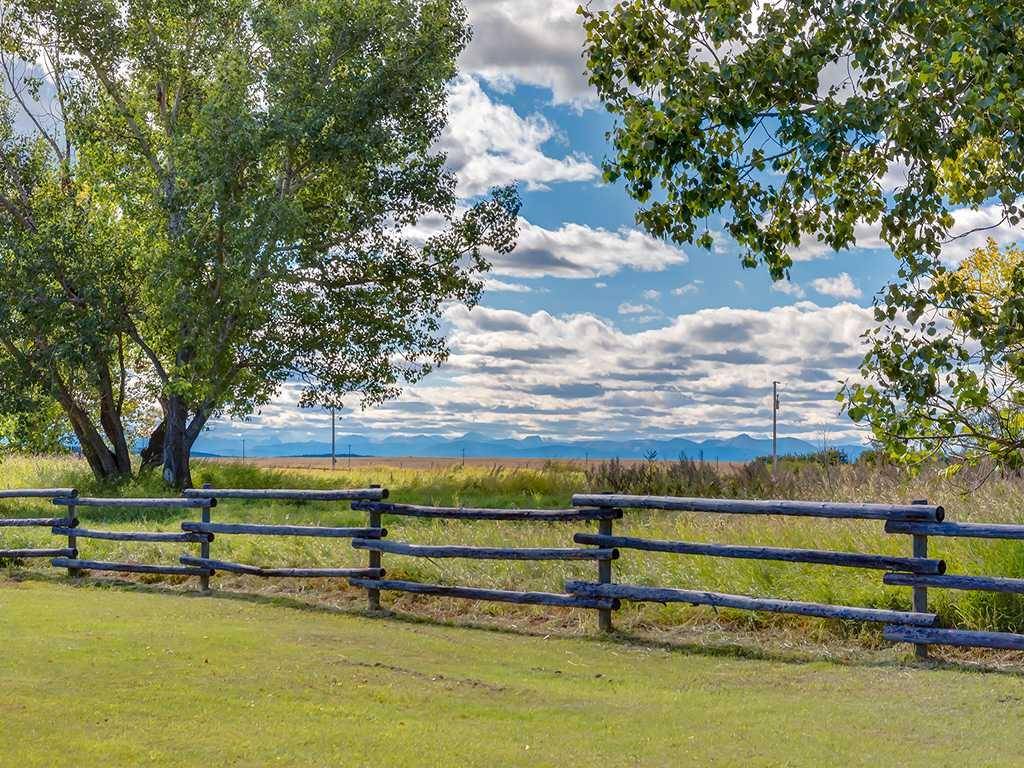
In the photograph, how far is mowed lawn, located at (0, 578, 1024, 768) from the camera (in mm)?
7125

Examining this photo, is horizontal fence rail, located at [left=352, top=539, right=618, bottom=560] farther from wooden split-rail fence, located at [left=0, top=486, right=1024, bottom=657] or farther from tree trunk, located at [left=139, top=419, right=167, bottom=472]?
tree trunk, located at [left=139, top=419, right=167, bottom=472]

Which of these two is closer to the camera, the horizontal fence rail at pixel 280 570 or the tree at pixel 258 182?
the horizontal fence rail at pixel 280 570

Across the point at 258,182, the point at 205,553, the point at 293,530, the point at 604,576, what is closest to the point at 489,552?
the point at 604,576

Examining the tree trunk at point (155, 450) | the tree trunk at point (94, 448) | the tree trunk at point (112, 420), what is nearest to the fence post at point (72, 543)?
the tree trunk at point (112, 420)

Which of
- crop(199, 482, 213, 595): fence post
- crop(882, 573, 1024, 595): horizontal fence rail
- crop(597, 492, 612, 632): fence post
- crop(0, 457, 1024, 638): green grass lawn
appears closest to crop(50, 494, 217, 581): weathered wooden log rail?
crop(199, 482, 213, 595): fence post

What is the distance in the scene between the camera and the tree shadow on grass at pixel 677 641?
1020cm

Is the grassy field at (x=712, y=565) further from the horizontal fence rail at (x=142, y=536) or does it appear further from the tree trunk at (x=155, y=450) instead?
the tree trunk at (x=155, y=450)

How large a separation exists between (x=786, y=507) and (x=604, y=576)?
2370mm

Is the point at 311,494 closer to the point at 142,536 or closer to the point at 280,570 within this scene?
the point at 280,570

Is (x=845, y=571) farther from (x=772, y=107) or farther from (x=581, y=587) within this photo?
(x=772, y=107)

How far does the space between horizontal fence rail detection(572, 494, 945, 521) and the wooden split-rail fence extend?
0.01 m

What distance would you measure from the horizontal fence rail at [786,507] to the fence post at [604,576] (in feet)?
0.88

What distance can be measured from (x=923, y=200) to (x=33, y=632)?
10397 mm

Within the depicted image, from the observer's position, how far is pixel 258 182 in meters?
31.5
